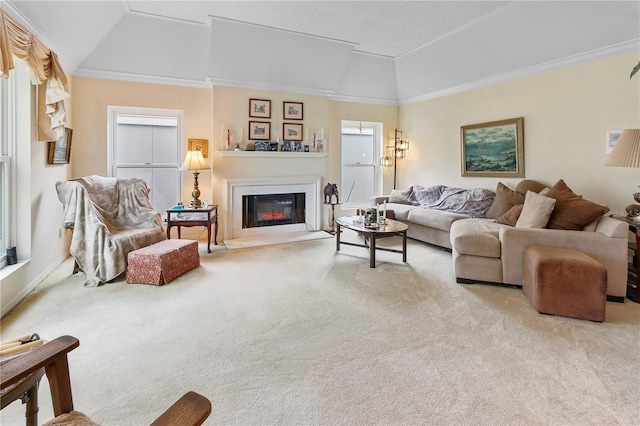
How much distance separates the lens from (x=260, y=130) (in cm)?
548

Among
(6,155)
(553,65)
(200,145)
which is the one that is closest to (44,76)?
(6,155)

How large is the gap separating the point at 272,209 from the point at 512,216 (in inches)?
143

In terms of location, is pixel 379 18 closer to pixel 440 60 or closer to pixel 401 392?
pixel 440 60

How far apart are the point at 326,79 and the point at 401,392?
5.08m

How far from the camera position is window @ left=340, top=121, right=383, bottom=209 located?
6.66 metres

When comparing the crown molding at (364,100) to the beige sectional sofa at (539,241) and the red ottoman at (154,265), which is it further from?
the red ottoman at (154,265)

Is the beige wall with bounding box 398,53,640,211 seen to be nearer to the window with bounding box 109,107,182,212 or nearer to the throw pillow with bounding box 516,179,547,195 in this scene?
the throw pillow with bounding box 516,179,547,195

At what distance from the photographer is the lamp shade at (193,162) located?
461 cm

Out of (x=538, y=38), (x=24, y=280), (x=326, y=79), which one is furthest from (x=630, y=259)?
(x=24, y=280)

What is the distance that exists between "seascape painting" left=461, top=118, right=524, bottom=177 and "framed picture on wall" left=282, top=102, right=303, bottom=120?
→ 2.81 m

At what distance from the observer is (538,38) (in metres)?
4.10

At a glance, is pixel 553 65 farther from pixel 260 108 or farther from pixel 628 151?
pixel 260 108

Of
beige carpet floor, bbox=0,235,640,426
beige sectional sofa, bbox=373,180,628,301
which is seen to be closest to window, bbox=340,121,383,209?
beige sectional sofa, bbox=373,180,628,301

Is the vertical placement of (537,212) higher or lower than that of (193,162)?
lower
